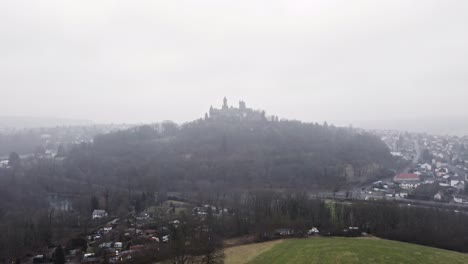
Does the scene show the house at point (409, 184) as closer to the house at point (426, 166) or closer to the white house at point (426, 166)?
the house at point (426, 166)

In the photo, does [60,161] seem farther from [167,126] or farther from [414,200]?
[414,200]

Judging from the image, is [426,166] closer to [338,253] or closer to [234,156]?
[234,156]

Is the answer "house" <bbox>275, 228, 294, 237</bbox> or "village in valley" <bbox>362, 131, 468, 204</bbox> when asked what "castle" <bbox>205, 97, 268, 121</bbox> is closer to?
"village in valley" <bbox>362, 131, 468, 204</bbox>

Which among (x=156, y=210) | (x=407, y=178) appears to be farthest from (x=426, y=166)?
(x=156, y=210)

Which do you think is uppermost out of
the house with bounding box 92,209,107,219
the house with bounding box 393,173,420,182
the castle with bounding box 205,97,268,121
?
the castle with bounding box 205,97,268,121

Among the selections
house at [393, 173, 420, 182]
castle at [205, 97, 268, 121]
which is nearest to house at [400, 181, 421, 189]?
house at [393, 173, 420, 182]

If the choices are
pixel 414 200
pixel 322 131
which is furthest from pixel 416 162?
pixel 414 200
